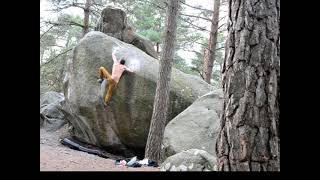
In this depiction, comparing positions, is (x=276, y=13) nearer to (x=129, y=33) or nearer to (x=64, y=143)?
(x=64, y=143)

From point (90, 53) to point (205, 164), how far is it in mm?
7035

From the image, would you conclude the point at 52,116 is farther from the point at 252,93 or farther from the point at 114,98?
the point at 252,93

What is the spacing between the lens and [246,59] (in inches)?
104

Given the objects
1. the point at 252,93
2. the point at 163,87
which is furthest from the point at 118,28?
the point at 252,93

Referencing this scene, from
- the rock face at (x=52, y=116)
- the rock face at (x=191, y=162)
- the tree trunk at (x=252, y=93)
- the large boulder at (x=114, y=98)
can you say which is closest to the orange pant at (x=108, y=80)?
the large boulder at (x=114, y=98)

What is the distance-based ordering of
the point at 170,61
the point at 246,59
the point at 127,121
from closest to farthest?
1. the point at 246,59
2. the point at 170,61
3. the point at 127,121

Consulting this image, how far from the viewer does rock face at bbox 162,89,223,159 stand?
9.12 metres

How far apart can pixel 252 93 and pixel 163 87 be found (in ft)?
21.3

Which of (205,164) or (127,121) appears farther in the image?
(127,121)

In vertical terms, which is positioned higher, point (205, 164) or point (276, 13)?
point (276, 13)

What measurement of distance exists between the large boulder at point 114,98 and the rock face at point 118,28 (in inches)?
77.9

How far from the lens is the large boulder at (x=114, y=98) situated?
36.0ft

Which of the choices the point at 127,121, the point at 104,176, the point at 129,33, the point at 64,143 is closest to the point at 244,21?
the point at 104,176

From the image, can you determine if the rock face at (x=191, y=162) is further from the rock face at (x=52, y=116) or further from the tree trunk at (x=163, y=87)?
the rock face at (x=52, y=116)
